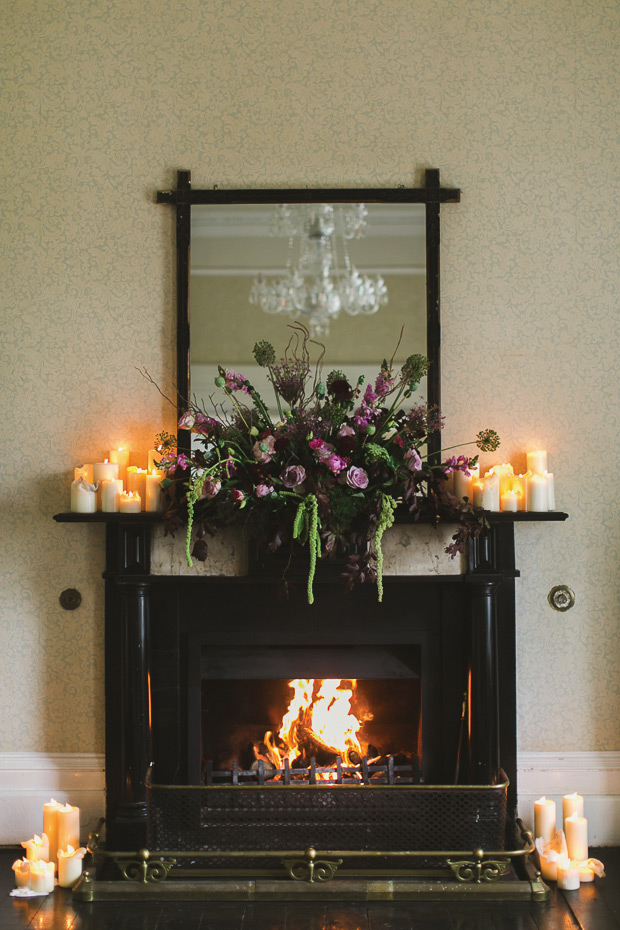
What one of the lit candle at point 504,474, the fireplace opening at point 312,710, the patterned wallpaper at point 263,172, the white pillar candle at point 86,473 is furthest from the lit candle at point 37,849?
the lit candle at point 504,474

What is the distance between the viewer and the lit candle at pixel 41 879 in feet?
8.52

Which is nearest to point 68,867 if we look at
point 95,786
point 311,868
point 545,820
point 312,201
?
point 95,786

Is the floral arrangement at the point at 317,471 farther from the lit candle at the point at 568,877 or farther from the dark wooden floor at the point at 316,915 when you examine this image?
the lit candle at the point at 568,877

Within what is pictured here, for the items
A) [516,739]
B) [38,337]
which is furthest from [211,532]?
[516,739]

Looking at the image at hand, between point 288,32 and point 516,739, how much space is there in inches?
106

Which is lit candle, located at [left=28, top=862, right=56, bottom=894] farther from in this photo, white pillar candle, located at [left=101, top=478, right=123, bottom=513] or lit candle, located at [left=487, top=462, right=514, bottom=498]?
lit candle, located at [left=487, top=462, right=514, bottom=498]

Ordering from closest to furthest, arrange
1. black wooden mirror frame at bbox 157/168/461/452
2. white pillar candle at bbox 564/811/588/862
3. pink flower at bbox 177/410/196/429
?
1. pink flower at bbox 177/410/196/429
2. white pillar candle at bbox 564/811/588/862
3. black wooden mirror frame at bbox 157/168/461/452

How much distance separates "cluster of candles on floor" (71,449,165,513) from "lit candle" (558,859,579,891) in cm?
176

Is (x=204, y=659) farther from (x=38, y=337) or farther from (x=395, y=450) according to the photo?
(x=38, y=337)

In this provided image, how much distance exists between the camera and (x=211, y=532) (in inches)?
101

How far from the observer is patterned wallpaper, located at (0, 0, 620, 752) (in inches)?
117

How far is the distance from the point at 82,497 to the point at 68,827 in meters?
1.08

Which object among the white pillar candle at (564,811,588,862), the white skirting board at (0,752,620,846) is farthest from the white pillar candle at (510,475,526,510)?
the white pillar candle at (564,811,588,862)

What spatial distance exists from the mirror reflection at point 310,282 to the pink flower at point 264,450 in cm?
50
